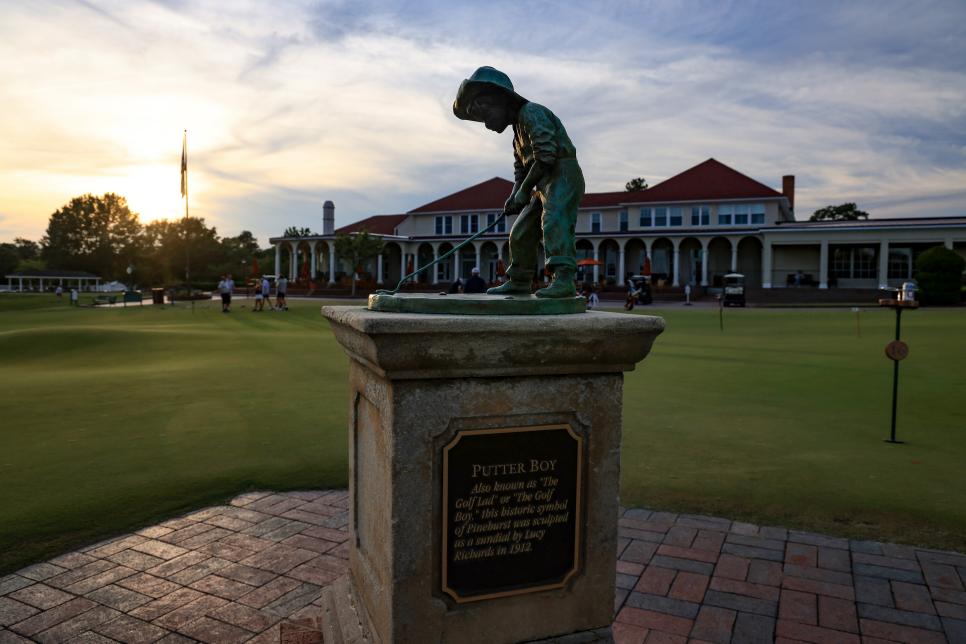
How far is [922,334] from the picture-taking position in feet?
56.5

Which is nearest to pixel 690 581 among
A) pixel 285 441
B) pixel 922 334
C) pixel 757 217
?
pixel 285 441

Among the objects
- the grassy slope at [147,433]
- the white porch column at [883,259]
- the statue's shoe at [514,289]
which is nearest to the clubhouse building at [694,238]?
the white porch column at [883,259]

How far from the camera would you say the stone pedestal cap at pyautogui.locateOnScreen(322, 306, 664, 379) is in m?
2.40

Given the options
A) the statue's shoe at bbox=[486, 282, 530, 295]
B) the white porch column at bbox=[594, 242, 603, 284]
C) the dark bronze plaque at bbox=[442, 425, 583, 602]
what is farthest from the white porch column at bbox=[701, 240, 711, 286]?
the dark bronze plaque at bbox=[442, 425, 583, 602]

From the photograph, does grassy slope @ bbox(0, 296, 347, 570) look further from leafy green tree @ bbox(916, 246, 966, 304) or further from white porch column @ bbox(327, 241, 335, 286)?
white porch column @ bbox(327, 241, 335, 286)

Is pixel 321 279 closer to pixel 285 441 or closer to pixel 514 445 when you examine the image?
pixel 285 441

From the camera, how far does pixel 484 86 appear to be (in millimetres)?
3164

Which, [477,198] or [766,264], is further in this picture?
[477,198]

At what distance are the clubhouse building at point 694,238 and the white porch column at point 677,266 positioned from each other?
0.36 ft

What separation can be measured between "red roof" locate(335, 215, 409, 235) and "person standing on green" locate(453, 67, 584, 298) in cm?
5431

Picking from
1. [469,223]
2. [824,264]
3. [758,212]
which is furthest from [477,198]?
[824,264]

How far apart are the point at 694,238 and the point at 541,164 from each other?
45.2 metres

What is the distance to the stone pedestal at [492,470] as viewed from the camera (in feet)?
8.23

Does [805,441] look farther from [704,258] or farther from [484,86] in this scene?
[704,258]
